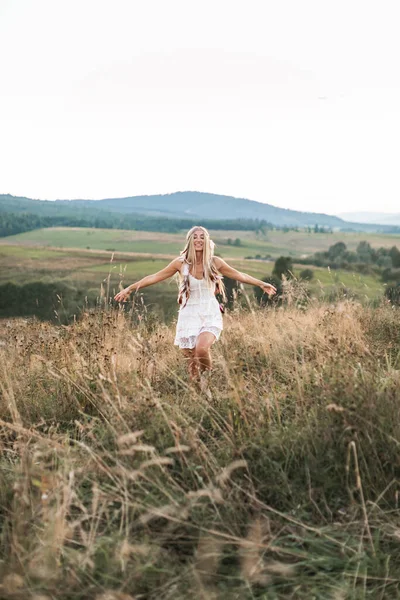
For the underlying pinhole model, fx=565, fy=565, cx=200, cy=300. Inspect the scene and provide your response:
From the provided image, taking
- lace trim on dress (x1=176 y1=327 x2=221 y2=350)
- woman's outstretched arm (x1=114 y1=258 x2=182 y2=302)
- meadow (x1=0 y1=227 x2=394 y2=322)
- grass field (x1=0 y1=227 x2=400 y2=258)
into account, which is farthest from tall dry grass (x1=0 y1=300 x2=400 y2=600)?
grass field (x1=0 y1=227 x2=400 y2=258)

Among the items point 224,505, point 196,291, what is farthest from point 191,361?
point 224,505

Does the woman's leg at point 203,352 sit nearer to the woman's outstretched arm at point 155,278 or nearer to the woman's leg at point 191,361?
the woman's leg at point 191,361

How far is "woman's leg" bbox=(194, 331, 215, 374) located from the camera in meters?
5.75

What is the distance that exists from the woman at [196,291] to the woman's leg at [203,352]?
55 mm

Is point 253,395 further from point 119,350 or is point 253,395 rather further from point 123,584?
point 119,350

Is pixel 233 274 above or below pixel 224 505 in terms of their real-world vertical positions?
above

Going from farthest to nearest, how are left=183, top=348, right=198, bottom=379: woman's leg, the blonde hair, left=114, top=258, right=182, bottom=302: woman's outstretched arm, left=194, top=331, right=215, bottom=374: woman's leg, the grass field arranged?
the grass field → left=114, top=258, right=182, bottom=302: woman's outstretched arm → the blonde hair → left=183, top=348, right=198, bottom=379: woman's leg → left=194, top=331, right=215, bottom=374: woman's leg

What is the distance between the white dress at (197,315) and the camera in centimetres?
609

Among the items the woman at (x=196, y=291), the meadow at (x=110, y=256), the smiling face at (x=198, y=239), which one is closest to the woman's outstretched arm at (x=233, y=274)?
the woman at (x=196, y=291)

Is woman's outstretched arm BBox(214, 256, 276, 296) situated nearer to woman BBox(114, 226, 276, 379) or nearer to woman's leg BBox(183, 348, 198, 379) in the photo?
woman BBox(114, 226, 276, 379)

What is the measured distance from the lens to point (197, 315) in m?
6.20

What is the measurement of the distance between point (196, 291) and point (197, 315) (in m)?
0.29

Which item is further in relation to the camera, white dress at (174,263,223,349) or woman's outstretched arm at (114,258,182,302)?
woman's outstretched arm at (114,258,182,302)

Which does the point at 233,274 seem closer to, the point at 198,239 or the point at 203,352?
the point at 198,239
